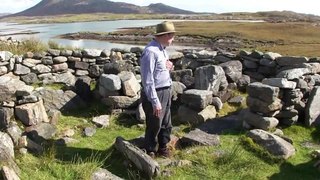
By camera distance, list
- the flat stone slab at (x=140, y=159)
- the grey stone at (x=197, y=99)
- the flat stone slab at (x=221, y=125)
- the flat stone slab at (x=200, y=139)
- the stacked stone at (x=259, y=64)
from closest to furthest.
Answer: the flat stone slab at (x=140, y=159) < the flat stone slab at (x=200, y=139) < the flat stone slab at (x=221, y=125) < the grey stone at (x=197, y=99) < the stacked stone at (x=259, y=64)

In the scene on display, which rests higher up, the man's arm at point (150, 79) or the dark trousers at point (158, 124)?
Result: the man's arm at point (150, 79)

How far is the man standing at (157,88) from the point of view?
6973mm

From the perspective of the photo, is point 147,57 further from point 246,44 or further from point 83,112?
point 246,44

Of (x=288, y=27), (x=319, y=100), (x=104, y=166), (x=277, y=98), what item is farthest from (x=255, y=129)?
(x=288, y=27)

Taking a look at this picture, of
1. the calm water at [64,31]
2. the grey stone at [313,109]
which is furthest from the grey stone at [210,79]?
the calm water at [64,31]

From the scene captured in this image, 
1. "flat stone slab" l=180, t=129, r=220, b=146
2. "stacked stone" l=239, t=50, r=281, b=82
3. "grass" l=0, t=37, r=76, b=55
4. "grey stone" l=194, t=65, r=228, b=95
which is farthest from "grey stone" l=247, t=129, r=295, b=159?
"grass" l=0, t=37, r=76, b=55

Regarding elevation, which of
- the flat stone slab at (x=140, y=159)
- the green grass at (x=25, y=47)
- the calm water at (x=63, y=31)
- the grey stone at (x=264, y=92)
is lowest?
the calm water at (x=63, y=31)

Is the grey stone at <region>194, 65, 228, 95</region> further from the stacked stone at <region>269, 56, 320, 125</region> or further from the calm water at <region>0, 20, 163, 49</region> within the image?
the calm water at <region>0, 20, 163, 49</region>

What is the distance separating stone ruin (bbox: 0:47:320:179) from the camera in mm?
8445

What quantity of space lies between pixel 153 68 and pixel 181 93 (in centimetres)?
393

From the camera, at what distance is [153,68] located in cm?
702

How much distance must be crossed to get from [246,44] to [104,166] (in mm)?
45900

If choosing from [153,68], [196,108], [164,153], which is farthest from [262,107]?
[153,68]

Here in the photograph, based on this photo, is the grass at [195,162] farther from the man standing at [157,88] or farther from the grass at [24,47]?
the grass at [24,47]
